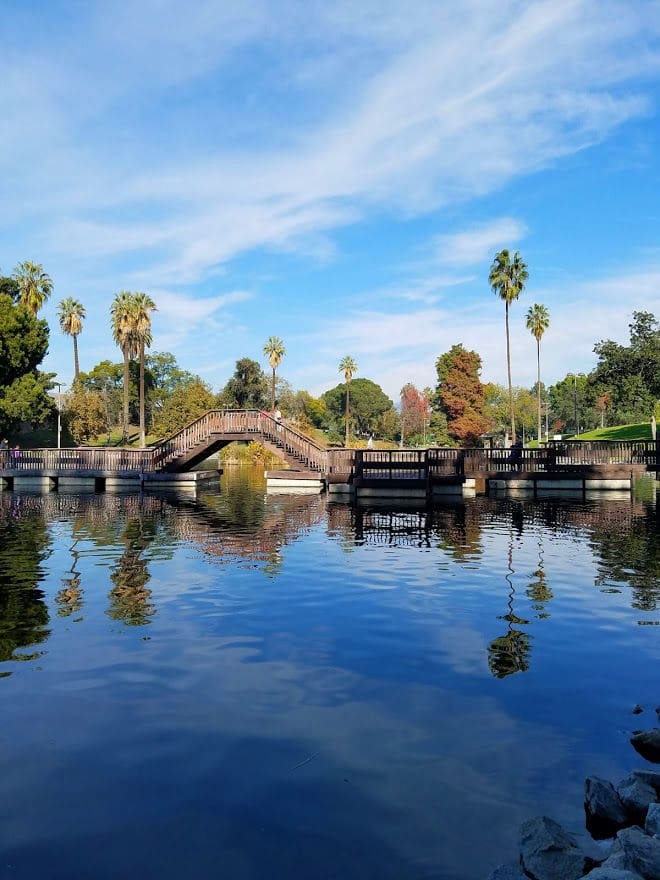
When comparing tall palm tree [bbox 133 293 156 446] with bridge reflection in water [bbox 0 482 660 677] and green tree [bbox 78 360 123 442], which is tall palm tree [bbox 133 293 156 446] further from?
green tree [bbox 78 360 123 442]

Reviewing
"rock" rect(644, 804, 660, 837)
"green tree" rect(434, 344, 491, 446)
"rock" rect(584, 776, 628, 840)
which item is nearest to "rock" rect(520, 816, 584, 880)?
"rock" rect(584, 776, 628, 840)

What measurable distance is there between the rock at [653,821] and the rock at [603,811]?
0.94ft

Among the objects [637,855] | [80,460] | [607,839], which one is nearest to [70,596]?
[607,839]

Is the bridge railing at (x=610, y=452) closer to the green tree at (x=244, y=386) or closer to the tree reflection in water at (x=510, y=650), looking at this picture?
the tree reflection in water at (x=510, y=650)

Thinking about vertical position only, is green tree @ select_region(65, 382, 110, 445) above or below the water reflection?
above

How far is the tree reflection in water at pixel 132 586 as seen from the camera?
12289mm

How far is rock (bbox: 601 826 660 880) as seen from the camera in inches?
186

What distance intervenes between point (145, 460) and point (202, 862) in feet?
134

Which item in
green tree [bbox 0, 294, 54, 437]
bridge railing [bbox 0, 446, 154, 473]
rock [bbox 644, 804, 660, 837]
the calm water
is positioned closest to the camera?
rock [bbox 644, 804, 660, 837]

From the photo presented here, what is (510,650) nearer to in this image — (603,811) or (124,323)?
(603,811)

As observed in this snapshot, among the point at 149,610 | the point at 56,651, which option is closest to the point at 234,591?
the point at 149,610

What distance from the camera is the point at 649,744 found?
7.03 metres

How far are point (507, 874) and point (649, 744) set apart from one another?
2962 millimetres

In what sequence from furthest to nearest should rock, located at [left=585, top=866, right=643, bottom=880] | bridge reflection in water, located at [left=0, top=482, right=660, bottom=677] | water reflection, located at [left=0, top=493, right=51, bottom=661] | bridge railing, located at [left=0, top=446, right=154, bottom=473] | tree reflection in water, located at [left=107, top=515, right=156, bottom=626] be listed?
bridge railing, located at [left=0, top=446, right=154, bottom=473] < bridge reflection in water, located at [left=0, top=482, right=660, bottom=677] < tree reflection in water, located at [left=107, top=515, right=156, bottom=626] < water reflection, located at [left=0, top=493, right=51, bottom=661] < rock, located at [left=585, top=866, right=643, bottom=880]
